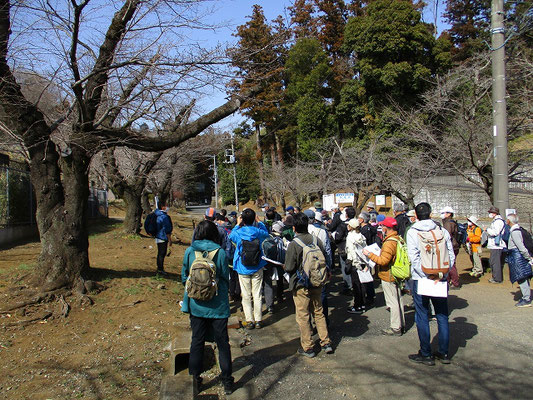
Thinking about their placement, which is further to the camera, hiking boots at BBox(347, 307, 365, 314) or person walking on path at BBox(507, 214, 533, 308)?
hiking boots at BBox(347, 307, 365, 314)

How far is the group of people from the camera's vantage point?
4027mm

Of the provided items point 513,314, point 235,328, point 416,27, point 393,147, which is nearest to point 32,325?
point 235,328

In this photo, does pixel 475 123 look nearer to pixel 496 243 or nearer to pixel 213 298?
pixel 496 243

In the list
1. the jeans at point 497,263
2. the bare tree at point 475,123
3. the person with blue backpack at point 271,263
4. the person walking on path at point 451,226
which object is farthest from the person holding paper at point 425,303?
the bare tree at point 475,123

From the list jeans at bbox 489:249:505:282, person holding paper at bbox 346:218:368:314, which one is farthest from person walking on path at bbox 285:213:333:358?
jeans at bbox 489:249:505:282

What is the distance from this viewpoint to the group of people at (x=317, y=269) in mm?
4027

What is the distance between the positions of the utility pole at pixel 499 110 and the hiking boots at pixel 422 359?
536cm

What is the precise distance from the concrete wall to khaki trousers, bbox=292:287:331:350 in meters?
9.79

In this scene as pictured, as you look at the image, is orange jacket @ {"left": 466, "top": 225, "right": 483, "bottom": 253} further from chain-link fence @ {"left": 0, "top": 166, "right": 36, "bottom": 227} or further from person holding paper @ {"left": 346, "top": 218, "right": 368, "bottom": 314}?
chain-link fence @ {"left": 0, "top": 166, "right": 36, "bottom": 227}

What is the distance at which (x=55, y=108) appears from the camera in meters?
8.02

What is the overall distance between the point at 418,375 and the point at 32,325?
5059 mm

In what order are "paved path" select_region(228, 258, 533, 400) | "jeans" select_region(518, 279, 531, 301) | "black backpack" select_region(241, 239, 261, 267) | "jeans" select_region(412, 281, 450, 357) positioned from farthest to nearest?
"jeans" select_region(518, 279, 531, 301), "black backpack" select_region(241, 239, 261, 267), "jeans" select_region(412, 281, 450, 357), "paved path" select_region(228, 258, 533, 400)

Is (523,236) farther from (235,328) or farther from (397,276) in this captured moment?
(235,328)

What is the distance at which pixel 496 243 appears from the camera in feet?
25.8
